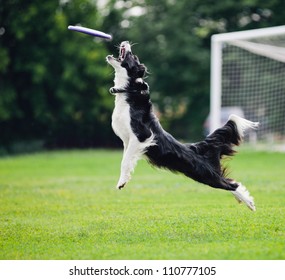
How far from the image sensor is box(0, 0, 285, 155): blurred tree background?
23812mm

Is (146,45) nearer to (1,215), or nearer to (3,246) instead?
(1,215)

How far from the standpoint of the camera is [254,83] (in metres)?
18.8

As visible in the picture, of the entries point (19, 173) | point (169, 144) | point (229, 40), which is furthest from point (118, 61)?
point (229, 40)

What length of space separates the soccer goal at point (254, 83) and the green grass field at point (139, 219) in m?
4.50

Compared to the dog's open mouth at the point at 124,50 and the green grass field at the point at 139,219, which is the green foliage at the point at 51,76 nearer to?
the green grass field at the point at 139,219

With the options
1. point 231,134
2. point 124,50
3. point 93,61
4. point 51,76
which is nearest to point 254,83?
point 93,61

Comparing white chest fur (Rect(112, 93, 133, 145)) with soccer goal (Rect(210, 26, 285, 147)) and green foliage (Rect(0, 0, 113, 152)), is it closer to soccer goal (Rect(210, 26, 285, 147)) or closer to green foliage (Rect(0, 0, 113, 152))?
soccer goal (Rect(210, 26, 285, 147))

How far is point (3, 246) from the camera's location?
239 inches

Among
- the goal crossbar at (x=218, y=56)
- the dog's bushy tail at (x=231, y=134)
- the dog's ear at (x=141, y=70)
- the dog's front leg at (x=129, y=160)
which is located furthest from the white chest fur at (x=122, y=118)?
the goal crossbar at (x=218, y=56)

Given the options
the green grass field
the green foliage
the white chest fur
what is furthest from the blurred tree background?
the white chest fur

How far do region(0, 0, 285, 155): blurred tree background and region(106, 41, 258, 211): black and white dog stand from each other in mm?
16917

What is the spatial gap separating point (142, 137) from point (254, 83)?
506 inches

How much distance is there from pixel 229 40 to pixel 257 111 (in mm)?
3809

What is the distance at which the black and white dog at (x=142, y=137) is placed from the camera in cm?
671
